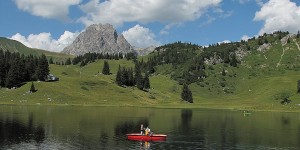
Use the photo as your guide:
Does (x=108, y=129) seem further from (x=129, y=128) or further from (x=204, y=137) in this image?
(x=204, y=137)

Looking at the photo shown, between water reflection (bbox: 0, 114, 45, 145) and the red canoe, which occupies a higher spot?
water reflection (bbox: 0, 114, 45, 145)

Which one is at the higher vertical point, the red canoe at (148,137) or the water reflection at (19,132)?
the water reflection at (19,132)

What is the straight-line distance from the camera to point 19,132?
281 feet

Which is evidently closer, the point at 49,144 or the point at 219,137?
the point at 49,144

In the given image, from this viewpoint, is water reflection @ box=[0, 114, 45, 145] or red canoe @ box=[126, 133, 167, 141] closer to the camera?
water reflection @ box=[0, 114, 45, 145]

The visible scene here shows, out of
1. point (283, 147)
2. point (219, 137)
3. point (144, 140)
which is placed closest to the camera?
point (283, 147)

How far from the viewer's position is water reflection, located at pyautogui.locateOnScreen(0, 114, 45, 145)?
74.6 metres

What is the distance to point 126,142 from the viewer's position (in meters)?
78.8

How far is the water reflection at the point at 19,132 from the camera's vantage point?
245 ft

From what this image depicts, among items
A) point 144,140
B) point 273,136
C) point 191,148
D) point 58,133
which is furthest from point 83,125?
point 273,136

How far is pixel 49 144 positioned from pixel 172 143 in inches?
986

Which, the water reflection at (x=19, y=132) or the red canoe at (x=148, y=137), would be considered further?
the red canoe at (x=148, y=137)

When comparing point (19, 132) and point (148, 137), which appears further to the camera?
point (19, 132)

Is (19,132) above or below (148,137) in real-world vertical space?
above
